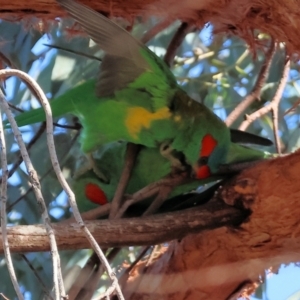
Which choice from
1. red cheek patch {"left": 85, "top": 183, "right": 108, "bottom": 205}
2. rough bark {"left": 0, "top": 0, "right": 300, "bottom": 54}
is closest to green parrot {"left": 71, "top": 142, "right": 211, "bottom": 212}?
red cheek patch {"left": 85, "top": 183, "right": 108, "bottom": 205}

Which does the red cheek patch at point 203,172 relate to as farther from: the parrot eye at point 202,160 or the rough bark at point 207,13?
the rough bark at point 207,13

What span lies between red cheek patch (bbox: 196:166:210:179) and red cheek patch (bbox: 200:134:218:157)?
23 millimetres

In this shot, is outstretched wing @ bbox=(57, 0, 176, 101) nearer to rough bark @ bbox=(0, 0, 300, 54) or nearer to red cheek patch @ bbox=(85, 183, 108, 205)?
rough bark @ bbox=(0, 0, 300, 54)

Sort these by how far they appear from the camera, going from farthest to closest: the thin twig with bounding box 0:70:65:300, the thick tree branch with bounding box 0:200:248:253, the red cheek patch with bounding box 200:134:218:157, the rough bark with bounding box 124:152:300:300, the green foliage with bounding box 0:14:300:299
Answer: the green foliage with bounding box 0:14:300:299 < the red cheek patch with bounding box 200:134:218:157 < the rough bark with bounding box 124:152:300:300 < the thick tree branch with bounding box 0:200:248:253 < the thin twig with bounding box 0:70:65:300

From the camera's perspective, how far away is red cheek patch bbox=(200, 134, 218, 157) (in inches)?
37.6

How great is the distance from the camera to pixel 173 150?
977 mm

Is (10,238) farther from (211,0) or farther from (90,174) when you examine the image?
(211,0)

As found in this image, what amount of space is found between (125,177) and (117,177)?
3.5 inches

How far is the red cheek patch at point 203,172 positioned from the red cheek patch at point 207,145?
0.08 ft

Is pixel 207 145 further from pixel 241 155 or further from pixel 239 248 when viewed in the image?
pixel 239 248

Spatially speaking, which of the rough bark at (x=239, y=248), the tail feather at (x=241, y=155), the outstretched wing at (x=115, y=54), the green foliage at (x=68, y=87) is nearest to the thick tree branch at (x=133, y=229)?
the rough bark at (x=239, y=248)

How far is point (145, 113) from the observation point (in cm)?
93

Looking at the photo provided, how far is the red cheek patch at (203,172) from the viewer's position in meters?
0.94

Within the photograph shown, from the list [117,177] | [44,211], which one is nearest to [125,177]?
[117,177]
